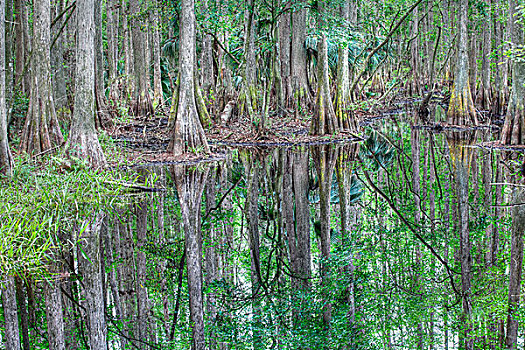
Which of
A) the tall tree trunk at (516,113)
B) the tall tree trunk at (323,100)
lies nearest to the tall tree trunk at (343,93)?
the tall tree trunk at (323,100)

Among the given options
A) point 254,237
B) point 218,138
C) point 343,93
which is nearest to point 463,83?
point 343,93

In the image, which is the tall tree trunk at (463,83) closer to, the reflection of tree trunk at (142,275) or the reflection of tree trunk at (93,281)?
the reflection of tree trunk at (142,275)

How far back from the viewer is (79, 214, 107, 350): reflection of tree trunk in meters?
4.69

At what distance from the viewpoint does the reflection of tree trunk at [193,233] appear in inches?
215

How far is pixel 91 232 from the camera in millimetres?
6453

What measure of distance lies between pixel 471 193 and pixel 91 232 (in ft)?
20.7

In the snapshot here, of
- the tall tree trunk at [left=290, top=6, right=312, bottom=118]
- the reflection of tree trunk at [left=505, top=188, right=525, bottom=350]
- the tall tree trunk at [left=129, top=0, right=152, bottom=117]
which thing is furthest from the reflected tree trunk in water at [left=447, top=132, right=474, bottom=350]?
the tall tree trunk at [left=129, top=0, right=152, bottom=117]

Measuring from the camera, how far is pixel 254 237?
26.5 feet

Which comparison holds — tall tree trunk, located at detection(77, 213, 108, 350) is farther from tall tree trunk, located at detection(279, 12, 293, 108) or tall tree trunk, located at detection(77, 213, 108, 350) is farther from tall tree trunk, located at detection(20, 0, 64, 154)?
tall tree trunk, located at detection(279, 12, 293, 108)

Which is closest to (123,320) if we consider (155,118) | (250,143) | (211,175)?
(211,175)

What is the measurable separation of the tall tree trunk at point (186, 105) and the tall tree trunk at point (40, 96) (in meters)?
2.47

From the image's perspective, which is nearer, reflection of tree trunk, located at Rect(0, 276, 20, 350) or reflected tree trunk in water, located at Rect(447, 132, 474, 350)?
reflection of tree trunk, located at Rect(0, 276, 20, 350)

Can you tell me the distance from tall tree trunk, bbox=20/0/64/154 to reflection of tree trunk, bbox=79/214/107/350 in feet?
13.7

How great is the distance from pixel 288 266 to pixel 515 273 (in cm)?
249
